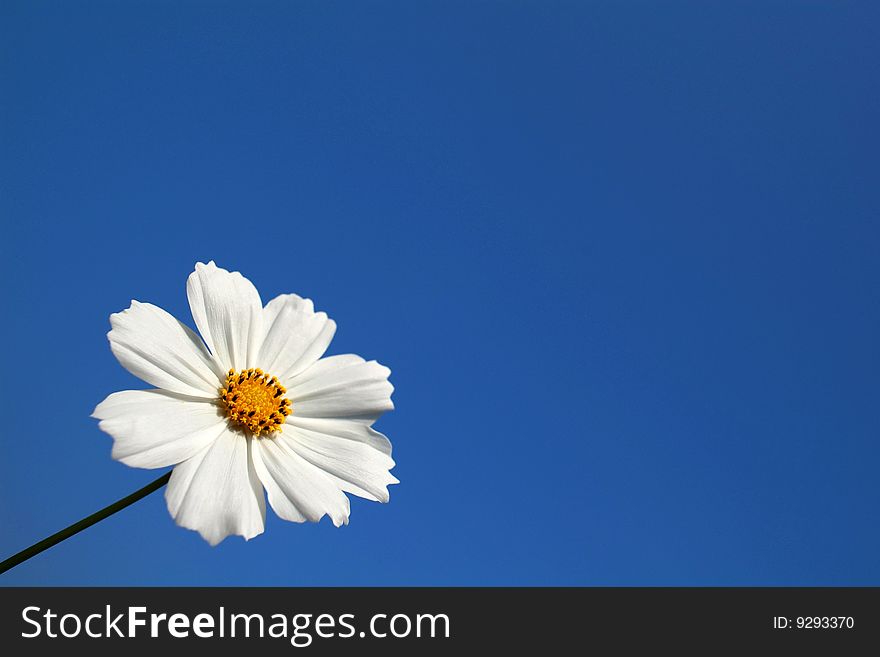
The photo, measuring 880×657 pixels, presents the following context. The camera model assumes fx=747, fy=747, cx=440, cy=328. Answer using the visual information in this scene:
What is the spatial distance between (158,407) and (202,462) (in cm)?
13

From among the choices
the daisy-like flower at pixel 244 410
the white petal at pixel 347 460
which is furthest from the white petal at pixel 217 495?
the white petal at pixel 347 460

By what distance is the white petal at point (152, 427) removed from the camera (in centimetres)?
121

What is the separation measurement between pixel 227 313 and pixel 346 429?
0.35 m

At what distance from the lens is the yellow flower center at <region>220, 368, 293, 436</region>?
150cm

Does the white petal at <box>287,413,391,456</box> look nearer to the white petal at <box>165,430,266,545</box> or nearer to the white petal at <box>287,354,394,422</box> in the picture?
the white petal at <box>287,354,394,422</box>

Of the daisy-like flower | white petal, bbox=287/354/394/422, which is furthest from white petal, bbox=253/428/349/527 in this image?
white petal, bbox=287/354/394/422

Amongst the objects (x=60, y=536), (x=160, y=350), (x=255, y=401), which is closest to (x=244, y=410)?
(x=255, y=401)

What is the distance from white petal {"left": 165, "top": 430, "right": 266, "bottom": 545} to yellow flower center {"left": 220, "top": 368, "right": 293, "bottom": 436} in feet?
0.26

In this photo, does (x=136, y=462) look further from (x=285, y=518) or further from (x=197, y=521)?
(x=285, y=518)

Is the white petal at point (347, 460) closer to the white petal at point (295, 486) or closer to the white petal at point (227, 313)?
the white petal at point (295, 486)

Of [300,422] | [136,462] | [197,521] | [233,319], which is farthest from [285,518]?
[233,319]

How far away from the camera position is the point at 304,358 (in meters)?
1.70

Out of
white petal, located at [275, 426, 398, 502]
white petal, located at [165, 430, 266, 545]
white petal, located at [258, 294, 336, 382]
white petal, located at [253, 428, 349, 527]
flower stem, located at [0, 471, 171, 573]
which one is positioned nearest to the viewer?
flower stem, located at [0, 471, 171, 573]

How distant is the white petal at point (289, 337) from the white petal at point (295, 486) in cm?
20
